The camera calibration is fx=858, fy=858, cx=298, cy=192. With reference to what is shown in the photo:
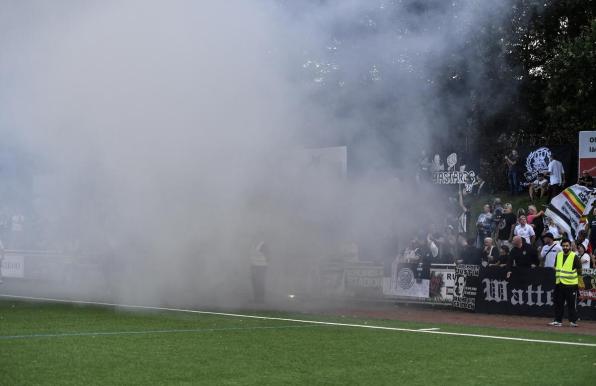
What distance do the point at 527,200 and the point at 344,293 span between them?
6.77m

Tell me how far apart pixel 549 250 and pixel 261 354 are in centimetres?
1079

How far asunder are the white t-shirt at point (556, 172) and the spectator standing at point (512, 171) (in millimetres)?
1393

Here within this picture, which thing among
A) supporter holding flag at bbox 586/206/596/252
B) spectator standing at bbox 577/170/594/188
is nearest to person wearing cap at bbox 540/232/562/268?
supporter holding flag at bbox 586/206/596/252

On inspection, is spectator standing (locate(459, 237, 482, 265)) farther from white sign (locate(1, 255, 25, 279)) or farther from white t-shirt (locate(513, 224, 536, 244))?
white sign (locate(1, 255, 25, 279))

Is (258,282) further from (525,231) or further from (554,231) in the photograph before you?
(554,231)

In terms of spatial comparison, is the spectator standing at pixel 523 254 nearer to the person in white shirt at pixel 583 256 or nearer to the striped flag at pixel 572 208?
the person in white shirt at pixel 583 256

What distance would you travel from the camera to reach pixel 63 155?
59.0ft

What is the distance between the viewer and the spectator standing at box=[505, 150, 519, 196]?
2536 centimetres

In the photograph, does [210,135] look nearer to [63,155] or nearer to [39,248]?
[63,155]

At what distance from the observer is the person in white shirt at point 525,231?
21067 millimetres

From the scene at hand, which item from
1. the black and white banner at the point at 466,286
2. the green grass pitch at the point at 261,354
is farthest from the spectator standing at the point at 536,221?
the green grass pitch at the point at 261,354

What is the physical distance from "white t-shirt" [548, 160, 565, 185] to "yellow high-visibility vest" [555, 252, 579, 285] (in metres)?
6.68

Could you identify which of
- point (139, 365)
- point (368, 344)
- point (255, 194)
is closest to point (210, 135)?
point (255, 194)

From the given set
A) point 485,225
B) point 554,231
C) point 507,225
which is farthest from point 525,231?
point 485,225
